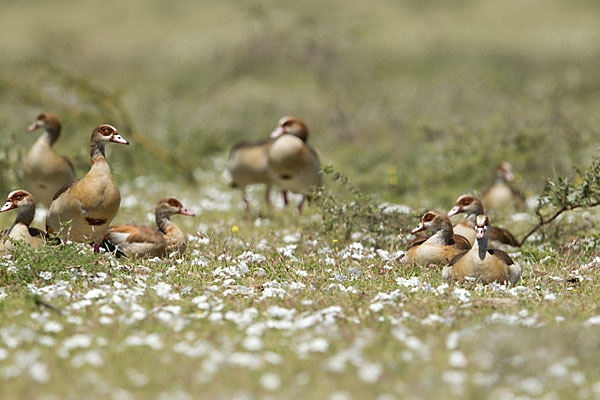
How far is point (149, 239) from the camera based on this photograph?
338 inches

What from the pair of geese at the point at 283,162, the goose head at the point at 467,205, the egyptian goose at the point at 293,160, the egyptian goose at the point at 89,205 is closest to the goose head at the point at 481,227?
the goose head at the point at 467,205

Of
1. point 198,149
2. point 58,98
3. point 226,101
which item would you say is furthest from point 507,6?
point 58,98

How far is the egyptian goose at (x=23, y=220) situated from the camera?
8.21 m

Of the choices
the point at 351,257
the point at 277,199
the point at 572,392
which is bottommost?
the point at 277,199

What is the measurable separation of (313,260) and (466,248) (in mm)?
1898

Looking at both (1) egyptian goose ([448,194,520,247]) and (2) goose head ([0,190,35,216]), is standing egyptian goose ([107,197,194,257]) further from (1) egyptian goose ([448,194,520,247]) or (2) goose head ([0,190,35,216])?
(1) egyptian goose ([448,194,520,247])

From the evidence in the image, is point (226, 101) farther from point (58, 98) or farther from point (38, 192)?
point (38, 192)

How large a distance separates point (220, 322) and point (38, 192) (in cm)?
589

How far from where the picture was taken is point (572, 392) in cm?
474

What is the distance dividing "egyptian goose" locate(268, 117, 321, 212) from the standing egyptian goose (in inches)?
132

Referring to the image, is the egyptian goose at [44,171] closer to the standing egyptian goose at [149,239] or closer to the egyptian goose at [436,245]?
the standing egyptian goose at [149,239]

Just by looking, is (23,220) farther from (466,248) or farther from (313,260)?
(466,248)

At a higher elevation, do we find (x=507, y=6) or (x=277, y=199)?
(x=507, y=6)

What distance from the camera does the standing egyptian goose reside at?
28.1ft
